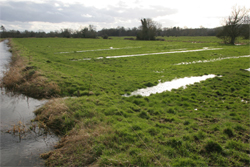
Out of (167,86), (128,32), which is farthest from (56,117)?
A: (128,32)

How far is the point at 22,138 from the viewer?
19.7ft

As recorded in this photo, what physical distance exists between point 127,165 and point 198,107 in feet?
15.8

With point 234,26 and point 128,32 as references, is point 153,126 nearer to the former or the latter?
point 234,26

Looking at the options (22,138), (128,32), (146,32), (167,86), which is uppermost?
(128,32)

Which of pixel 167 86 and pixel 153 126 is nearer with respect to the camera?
pixel 153 126

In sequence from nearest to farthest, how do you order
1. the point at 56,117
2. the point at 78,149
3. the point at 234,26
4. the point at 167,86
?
the point at 78,149
the point at 56,117
the point at 167,86
the point at 234,26

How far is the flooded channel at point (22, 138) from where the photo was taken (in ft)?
16.4

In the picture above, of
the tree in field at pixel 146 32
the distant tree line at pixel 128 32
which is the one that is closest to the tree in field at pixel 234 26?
the distant tree line at pixel 128 32

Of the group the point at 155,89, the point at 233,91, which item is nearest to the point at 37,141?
the point at 155,89

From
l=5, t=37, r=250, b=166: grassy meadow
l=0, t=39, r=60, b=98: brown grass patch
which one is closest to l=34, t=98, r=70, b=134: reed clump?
l=5, t=37, r=250, b=166: grassy meadow

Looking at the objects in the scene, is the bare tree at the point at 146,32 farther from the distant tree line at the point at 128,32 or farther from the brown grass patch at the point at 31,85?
the brown grass patch at the point at 31,85

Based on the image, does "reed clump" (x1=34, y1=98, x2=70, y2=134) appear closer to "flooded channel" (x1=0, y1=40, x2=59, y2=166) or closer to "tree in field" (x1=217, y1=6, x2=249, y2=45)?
"flooded channel" (x1=0, y1=40, x2=59, y2=166)

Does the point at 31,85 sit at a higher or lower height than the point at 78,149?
higher

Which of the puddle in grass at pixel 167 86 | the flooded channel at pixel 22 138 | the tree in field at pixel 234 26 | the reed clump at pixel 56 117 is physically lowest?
the flooded channel at pixel 22 138
